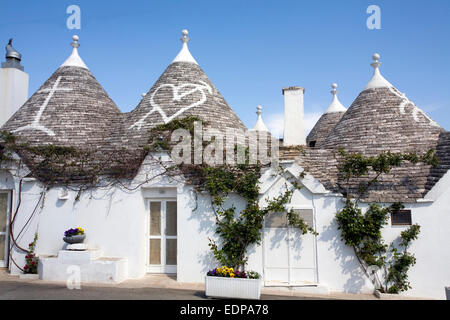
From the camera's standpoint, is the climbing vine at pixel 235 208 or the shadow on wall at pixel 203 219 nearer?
the climbing vine at pixel 235 208

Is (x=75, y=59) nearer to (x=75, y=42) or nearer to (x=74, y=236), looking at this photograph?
(x=75, y=42)

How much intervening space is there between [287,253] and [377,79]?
25.6 feet

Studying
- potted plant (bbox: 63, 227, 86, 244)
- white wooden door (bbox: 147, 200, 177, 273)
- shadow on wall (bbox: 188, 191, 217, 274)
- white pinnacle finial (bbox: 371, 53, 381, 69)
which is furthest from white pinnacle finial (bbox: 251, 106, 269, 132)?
potted plant (bbox: 63, 227, 86, 244)

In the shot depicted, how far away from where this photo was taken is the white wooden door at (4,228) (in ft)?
35.5

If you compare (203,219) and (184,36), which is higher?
(184,36)

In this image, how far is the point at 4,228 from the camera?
35.7ft

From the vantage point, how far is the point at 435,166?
920 cm

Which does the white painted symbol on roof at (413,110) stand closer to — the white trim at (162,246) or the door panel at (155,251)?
the white trim at (162,246)

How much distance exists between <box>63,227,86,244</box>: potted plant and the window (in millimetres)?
9146

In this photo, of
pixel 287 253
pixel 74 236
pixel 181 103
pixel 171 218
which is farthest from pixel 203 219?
pixel 181 103

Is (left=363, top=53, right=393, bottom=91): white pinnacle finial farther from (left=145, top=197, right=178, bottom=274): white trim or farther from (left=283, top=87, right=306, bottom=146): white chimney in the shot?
(left=145, top=197, right=178, bottom=274): white trim

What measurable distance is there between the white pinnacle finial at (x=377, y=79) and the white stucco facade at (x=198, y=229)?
4.79m

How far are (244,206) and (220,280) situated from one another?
2333 mm

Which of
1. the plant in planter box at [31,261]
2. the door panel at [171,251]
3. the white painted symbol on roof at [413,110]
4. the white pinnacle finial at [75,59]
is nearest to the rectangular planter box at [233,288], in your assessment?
the door panel at [171,251]
